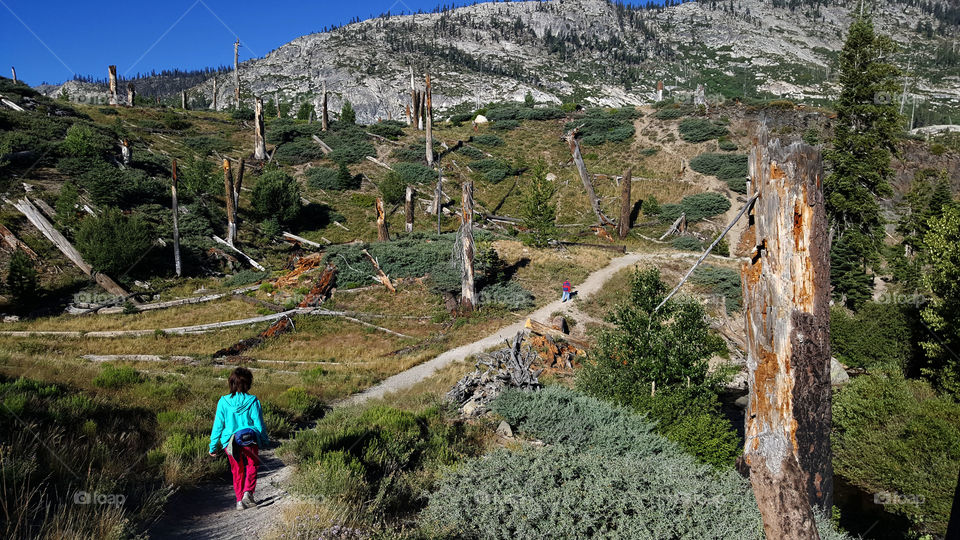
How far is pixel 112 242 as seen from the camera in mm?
22797

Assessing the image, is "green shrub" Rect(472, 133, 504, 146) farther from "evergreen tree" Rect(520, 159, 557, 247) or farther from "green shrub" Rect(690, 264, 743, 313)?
"green shrub" Rect(690, 264, 743, 313)

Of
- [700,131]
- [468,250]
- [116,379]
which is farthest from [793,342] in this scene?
[700,131]

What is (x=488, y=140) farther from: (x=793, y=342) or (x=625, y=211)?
(x=793, y=342)

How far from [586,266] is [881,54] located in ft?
61.1

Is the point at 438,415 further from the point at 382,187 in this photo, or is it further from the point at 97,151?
the point at 97,151

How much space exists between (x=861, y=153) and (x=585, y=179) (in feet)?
72.0

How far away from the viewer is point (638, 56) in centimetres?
17562

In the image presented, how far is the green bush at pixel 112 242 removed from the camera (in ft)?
73.3

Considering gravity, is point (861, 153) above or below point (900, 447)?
above

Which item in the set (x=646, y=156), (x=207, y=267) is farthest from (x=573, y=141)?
(x=207, y=267)

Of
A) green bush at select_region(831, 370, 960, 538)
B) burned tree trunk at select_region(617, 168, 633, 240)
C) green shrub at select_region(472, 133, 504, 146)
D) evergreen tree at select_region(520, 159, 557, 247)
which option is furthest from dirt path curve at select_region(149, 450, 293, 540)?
green shrub at select_region(472, 133, 504, 146)

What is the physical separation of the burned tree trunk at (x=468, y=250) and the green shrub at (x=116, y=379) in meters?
13.8

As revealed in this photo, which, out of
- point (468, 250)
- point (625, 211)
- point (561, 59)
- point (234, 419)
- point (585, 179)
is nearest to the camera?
point (234, 419)

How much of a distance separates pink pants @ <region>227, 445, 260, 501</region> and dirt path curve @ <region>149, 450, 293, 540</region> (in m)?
0.27
